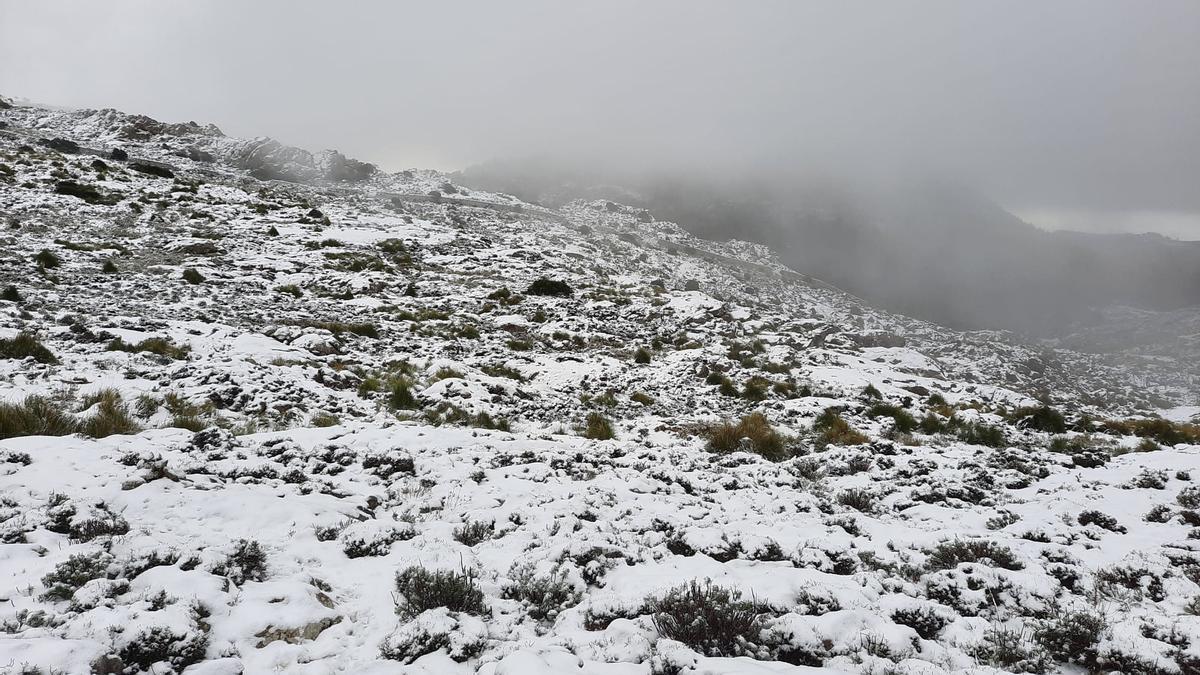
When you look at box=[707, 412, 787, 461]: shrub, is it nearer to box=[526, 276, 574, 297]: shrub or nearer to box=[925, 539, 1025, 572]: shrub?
box=[925, 539, 1025, 572]: shrub

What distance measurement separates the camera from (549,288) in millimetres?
22312

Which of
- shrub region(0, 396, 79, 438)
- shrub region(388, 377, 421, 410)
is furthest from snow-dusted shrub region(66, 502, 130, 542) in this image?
shrub region(388, 377, 421, 410)

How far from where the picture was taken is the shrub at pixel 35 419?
6422mm

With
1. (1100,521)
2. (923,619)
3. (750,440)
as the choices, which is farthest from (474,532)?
(1100,521)

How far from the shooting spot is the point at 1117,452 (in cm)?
901

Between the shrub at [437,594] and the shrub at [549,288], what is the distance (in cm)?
1802

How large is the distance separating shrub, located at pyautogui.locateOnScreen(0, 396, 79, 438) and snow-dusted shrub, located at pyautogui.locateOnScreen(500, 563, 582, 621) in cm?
661

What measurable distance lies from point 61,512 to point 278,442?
2.79 m

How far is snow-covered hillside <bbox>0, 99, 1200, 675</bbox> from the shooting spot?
3713 millimetres

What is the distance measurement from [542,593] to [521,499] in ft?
7.10

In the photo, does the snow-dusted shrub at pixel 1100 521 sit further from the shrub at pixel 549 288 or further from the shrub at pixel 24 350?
the shrub at pixel 549 288

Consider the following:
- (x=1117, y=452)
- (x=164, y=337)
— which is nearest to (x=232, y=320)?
(x=164, y=337)

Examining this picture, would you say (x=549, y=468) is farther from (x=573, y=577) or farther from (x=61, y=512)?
(x=61, y=512)

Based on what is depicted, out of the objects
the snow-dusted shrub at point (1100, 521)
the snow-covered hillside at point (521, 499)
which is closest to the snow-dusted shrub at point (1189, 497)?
the snow-covered hillside at point (521, 499)
